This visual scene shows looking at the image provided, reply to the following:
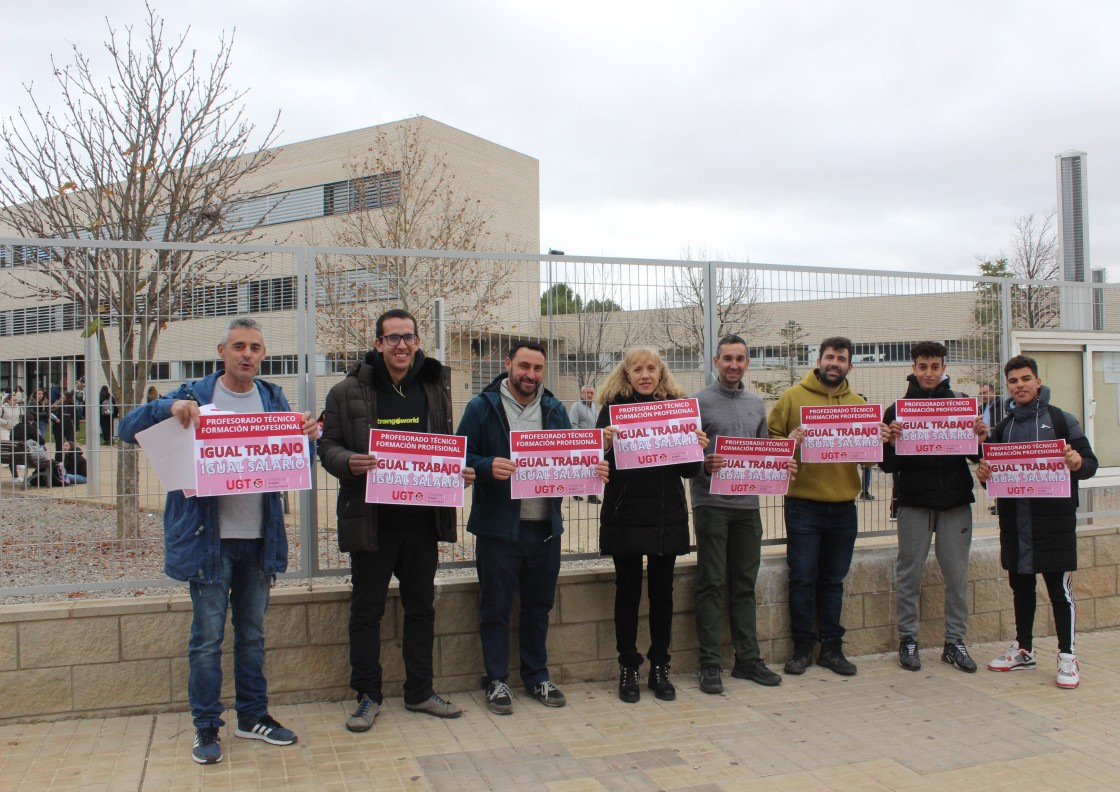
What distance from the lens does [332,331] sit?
5395 millimetres

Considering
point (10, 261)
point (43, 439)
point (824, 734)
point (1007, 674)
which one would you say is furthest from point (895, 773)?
point (10, 261)

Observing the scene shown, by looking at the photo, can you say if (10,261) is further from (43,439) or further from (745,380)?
(745,380)

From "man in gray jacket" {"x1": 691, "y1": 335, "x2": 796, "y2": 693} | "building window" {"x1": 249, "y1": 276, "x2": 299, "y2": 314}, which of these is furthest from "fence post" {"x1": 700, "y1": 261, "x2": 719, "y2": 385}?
"building window" {"x1": 249, "y1": 276, "x2": 299, "y2": 314}

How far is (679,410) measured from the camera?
206 inches

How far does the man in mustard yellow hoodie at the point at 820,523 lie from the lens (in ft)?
19.0

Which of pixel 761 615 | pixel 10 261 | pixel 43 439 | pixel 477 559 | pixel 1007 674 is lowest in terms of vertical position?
pixel 1007 674

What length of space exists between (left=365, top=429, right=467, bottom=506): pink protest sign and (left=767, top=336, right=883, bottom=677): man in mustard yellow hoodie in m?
2.26

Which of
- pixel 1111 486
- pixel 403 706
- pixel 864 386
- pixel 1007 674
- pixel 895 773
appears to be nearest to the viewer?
pixel 895 773

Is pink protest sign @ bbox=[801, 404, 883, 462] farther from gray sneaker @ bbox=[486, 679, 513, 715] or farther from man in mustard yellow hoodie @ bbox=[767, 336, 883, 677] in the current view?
gray sneaker @ bbox=[486, 679, 513, 715]

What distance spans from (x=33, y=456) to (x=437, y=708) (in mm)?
2546

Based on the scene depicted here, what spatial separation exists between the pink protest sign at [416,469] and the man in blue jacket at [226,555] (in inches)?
15.1

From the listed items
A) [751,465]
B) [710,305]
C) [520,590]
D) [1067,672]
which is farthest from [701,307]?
[1067,672]

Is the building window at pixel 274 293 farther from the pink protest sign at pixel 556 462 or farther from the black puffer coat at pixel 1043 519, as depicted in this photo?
the black puffer coat at pixel 1043 519

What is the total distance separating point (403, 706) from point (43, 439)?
2436 mm
